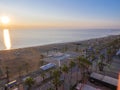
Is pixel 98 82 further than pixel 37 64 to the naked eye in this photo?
No

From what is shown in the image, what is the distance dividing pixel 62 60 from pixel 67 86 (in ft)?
52.6

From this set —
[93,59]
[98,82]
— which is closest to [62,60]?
[93,59]

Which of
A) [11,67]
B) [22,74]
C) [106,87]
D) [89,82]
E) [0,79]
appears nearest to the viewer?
[106,87]

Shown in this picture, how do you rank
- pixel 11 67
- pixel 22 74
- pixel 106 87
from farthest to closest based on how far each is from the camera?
pixel 11 67, pixel 22 74, pixel 106 87

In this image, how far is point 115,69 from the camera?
28844mm

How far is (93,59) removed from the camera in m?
33.8

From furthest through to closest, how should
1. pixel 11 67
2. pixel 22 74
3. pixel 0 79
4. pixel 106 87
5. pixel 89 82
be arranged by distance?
pixel 11 67, pixel 22 74, pixel 0 79, pixel 89 82, pixel 106 87

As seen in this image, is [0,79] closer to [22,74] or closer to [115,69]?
[22,74]

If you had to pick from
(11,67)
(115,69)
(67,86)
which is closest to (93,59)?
(115,69)

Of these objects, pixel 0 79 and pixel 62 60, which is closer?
pixel 0 79

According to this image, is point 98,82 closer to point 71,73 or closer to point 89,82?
point 89,82

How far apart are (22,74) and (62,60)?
12.7 meters

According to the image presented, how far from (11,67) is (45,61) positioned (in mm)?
8622

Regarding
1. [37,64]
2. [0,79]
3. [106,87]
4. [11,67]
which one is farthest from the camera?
[37,64]
